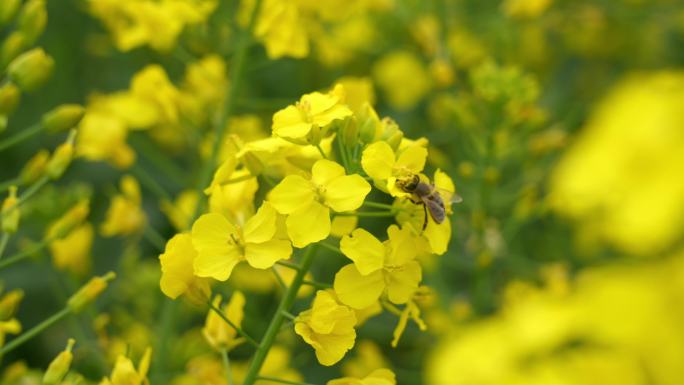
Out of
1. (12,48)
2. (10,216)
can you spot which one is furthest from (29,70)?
(10,216)

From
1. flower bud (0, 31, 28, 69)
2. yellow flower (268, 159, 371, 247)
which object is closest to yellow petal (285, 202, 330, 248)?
yellow flower (268, 159, 371, 247)

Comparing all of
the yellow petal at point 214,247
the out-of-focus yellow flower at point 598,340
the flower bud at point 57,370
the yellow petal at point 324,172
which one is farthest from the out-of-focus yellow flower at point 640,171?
the flower bud at point 57,370

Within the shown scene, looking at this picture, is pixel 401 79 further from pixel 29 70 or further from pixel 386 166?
pixel 386 166

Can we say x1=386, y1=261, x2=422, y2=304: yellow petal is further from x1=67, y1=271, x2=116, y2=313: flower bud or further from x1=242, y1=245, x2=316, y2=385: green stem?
x1=67, y1=271, x2=116, y2=313: flower bud

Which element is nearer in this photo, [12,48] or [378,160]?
[378,160]

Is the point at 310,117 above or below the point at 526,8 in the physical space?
above

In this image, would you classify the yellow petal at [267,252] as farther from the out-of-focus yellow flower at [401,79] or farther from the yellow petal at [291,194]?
the out-of-focus yellow flower at [401,79]

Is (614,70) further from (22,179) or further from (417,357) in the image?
(22,179)
